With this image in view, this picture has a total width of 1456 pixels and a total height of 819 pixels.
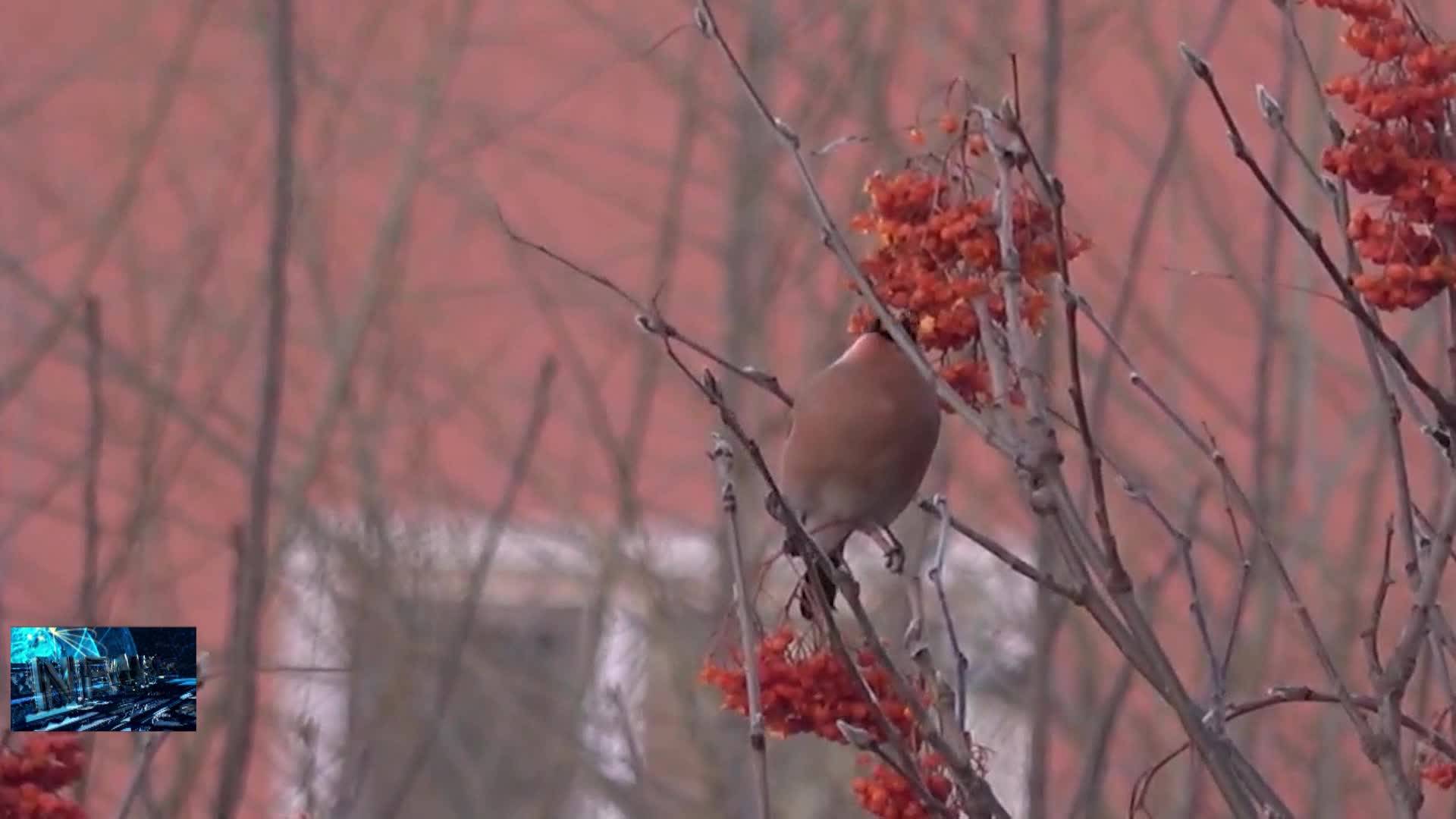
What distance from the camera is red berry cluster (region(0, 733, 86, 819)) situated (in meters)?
0.71

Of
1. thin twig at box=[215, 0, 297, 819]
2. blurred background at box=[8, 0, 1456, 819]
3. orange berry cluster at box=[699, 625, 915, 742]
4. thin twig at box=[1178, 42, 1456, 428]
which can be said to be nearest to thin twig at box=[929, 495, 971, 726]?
orange berry cluster at box=[699, 625, 915, 742]

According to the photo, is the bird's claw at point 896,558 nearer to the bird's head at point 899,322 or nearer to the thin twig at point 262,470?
the bird's head at point 899,322

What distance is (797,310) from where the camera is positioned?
209 cm

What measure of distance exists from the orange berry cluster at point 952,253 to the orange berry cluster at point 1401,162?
0.12m

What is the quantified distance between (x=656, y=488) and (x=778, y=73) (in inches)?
19.0

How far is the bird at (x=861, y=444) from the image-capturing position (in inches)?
31.6

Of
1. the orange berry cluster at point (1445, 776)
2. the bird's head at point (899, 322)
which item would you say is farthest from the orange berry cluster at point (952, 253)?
the orange berry cluster at point (1445, 776)

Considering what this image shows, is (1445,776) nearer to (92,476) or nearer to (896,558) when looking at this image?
(896,558)

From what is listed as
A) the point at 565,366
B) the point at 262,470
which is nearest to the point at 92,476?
the point at 262,470

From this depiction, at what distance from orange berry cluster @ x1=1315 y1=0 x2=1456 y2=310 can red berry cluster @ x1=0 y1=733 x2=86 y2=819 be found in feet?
1.70

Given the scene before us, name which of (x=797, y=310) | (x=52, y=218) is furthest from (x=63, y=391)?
(x=797, y=310)

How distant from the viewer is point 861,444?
808 millimetres

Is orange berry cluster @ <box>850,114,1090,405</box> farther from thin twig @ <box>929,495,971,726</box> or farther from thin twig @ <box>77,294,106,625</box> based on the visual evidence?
thin twig @ <box>77,294,106,625</box>

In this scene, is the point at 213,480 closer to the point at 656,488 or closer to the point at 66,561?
the point at 66,561
